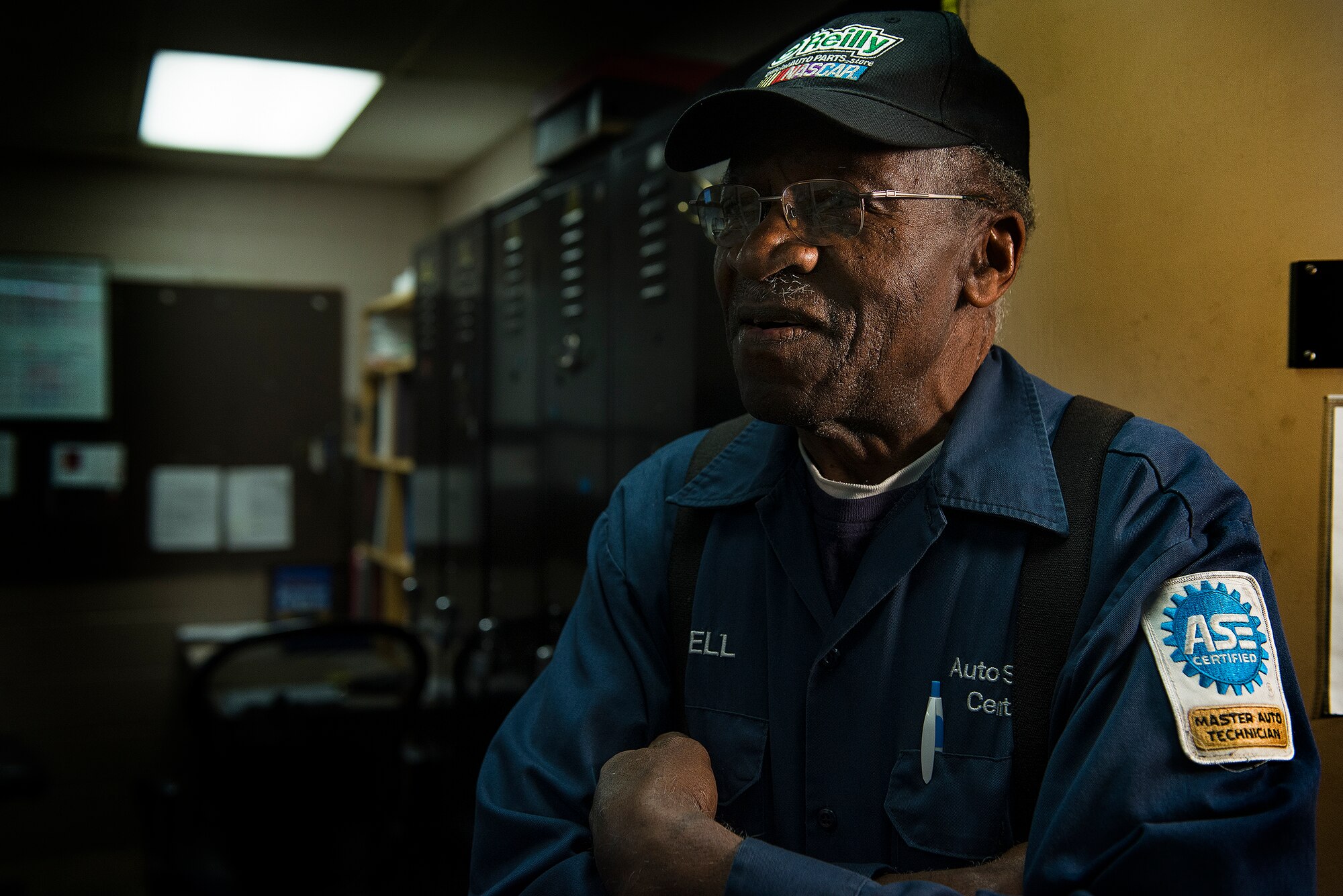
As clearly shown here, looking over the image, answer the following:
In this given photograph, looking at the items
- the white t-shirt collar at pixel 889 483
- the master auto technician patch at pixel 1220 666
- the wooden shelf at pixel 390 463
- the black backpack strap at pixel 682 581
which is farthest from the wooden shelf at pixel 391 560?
the master auto technician patch at pixel 1220 666

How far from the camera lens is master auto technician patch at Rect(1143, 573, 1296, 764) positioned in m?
0.75

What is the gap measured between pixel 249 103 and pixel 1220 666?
3435 mm

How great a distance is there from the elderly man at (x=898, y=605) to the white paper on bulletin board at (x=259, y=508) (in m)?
3.64

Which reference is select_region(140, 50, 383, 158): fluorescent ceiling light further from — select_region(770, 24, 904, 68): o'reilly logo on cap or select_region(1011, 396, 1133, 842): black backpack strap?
select_region(1011, 396, 1133, 842): black backpack strap

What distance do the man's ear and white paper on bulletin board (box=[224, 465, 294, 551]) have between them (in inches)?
154

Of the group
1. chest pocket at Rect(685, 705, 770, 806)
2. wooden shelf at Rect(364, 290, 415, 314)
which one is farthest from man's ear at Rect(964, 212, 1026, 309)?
wooden shelf at Rect(364, 290, 415, 314)

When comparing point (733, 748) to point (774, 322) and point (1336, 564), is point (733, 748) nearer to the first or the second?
point (774, 322)

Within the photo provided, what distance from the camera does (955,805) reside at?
864 millimetres

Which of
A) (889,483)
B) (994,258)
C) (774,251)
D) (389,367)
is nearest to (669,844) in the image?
(889,483)

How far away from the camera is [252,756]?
2.22 metres

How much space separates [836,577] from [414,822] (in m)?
1.82

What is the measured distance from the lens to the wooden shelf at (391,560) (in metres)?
3.81

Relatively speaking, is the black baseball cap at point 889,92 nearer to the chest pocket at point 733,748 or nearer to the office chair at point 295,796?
the chest pocket at point 733,748

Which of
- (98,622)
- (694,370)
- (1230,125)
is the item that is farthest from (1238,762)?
(98,622)
